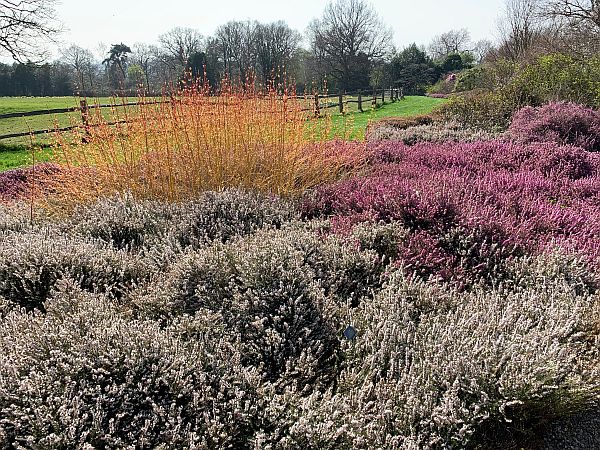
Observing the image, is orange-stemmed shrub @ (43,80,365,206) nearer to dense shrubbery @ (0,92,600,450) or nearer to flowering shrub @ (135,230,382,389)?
dense shrubbery @ (0,92,600,450)

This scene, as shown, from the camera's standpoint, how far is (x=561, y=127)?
8.05 m

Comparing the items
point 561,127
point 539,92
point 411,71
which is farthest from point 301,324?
point 411,71

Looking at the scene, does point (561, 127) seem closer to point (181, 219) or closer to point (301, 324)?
point (181, 219)

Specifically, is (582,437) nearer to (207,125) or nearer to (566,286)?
(566,286)

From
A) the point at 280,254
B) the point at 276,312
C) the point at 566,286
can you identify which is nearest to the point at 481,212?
the point at 566,286

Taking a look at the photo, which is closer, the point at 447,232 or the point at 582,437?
the point at 582,437

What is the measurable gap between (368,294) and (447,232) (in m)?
1.06

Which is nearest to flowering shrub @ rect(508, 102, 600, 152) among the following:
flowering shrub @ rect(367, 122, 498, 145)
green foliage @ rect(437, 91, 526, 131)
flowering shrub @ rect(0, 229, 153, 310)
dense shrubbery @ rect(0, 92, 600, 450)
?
flowering shrub @ rect(367, 122, 498, 145)

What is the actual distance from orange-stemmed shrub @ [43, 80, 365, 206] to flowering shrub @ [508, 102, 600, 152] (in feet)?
14.5

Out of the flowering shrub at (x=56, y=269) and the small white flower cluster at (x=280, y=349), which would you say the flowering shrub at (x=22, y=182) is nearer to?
the flowering shrub at (x=56, y=269)

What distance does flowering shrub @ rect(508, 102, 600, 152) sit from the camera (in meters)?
7.69

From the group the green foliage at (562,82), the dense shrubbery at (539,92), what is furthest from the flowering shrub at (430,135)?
the green foliage at (562,82)

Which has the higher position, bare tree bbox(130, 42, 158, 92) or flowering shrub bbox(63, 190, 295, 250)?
bare tree bbox(130, 42, 158, 92)

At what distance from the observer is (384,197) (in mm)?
4117
